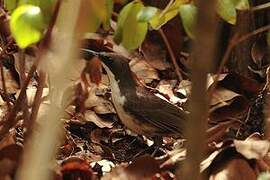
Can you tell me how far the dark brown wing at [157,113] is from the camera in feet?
11.8

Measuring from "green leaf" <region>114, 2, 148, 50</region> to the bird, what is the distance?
1428 millimetres

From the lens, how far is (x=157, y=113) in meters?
3.67

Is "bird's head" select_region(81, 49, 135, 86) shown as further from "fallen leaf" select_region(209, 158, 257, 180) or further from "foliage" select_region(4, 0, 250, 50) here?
"foliage" select_region(4, 0, 250, 50)

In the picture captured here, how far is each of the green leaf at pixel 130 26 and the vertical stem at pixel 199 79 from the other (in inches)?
42.3

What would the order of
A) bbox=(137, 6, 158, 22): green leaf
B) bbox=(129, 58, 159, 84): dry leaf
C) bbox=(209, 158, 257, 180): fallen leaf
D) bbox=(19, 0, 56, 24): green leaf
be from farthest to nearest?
bbox=(129, 58, 159, 84): dry leaf, bbox=(209, 158, 257, 180): fallen leaf, bbox=(137, 6, 158, 22): green leaf, bbox=(19, 0, 56, 24): green leaf

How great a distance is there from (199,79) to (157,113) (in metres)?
2.77

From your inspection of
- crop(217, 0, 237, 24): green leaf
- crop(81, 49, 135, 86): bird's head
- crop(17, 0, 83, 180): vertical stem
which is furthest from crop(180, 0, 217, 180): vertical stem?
crop(81, 49, 135, 86): bird's head

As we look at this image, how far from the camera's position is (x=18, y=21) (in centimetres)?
156

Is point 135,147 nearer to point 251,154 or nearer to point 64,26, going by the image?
point 251,154

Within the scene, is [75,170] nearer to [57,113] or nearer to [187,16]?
[187,16]

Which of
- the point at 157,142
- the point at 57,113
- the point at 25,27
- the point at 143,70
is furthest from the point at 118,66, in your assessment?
the point at 57,113

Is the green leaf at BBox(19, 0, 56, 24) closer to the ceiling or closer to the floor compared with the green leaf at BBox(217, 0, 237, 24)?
closer to the ceiling

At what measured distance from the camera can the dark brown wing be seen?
3.60 metres

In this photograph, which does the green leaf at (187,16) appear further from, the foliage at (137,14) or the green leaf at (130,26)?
the green leaf at (130,26)
